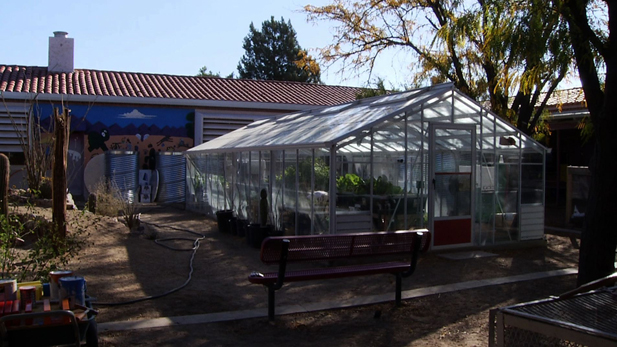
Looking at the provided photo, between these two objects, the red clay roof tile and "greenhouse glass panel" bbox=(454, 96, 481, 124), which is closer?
"greenhouse glass panel" bbox=(454, 96, 481, 124)

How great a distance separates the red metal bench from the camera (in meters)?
6.46

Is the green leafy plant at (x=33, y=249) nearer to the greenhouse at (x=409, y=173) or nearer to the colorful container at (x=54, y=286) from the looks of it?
the colorful container at (x=54, y=286)

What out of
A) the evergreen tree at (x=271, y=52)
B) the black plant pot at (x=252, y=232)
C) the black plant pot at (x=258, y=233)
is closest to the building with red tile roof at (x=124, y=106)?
the black plant pot at (x=252, y=232)

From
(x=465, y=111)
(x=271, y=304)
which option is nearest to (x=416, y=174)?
(x=465, y=111)

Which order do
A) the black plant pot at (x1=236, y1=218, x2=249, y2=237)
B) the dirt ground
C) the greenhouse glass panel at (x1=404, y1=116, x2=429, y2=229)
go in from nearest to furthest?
the dirt ground, the greenhouse glass panel at (x1=404, y1=116, x2=429, y2=229), the black plant pot at (x1=236, y1=218, x2=249, y2=237)

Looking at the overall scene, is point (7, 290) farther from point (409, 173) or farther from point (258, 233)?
point (409, 173)

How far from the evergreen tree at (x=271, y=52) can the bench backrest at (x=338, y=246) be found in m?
49.0

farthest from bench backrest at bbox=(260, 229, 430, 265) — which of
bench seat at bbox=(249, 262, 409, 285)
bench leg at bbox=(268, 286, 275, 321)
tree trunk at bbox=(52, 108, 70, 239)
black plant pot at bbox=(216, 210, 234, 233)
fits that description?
black plant pot at bbox=(216, 210, 234, 233)

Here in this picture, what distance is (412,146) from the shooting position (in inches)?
436

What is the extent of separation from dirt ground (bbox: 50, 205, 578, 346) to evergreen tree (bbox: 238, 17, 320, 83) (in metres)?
46.0

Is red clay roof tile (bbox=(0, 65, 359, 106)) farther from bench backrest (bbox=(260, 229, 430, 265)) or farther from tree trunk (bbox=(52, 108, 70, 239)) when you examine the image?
bench backrest (bbox=(260, 229, 430, 265))

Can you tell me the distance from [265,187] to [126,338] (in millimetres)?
7341

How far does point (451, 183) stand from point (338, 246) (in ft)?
16.3

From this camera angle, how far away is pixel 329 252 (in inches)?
275
